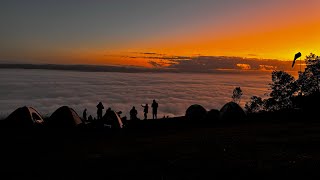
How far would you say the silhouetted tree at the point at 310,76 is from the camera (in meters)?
60.3

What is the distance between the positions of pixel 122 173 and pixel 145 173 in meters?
0.78

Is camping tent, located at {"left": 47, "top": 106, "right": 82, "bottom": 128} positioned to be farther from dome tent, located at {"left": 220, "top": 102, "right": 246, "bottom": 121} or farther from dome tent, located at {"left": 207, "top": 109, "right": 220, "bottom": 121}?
dome tent, located at {"left": 220, "top": 102, "right": 246, "bottom": 121}

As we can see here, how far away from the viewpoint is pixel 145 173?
1220cm

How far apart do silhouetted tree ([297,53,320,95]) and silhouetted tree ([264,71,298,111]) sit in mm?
2271

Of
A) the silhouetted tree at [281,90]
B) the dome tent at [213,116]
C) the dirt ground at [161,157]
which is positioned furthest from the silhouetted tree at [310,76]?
the dirt ground at [161,157]

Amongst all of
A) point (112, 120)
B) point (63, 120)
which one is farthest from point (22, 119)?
point (112, 120)

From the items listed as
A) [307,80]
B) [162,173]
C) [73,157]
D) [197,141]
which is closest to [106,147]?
[73,157]

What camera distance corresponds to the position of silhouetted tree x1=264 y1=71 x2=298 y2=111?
214 feet

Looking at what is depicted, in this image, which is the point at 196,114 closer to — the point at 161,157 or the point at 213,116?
the point at 213,116

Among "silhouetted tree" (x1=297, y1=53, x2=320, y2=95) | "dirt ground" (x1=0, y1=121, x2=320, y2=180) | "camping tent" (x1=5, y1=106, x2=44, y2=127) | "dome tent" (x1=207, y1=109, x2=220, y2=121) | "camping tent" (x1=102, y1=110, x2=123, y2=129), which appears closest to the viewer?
"dirt ground" (x1=0, y1=121, x2=320, y2=180)

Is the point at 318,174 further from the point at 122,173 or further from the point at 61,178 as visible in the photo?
the point at 61,178

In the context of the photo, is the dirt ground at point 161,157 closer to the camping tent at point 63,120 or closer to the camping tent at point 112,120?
the camping tent at point 63,120

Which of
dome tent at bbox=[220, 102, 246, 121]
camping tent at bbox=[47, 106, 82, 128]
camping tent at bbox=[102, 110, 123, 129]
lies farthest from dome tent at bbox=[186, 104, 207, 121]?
camping tent at bbox=[47, 106, 82, 128]

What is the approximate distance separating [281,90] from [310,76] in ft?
20.6
